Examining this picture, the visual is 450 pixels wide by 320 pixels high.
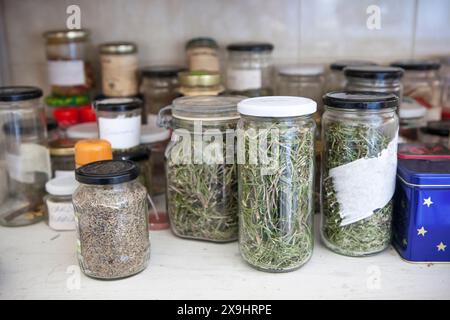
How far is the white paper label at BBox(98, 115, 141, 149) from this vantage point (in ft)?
3.24

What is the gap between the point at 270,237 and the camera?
0.79 m

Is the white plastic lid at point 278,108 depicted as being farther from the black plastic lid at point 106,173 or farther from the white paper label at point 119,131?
the white paper label at point 119,131

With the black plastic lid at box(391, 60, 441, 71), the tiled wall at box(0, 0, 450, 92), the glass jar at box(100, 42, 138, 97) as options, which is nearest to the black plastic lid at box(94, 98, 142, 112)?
the glass jar at box(100, 42, 138, 97)

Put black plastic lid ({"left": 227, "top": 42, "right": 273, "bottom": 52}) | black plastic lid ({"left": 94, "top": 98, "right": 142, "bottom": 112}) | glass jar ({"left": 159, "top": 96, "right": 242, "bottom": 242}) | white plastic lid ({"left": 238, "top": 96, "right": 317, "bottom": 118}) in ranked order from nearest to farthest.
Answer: white plastic lid ({"left": 238, "top": 96, "right": 317, "bottom": 118}), glass jar ({"left": 159, "top": 96, "right": 242, "bottom": 242}), black plastic lid ({"left": 94, "top": 98, "right": 142, "bottom": 112}), black plastic lid ({"left": 227, "top": 42, "right": 273, "bottom": 52})

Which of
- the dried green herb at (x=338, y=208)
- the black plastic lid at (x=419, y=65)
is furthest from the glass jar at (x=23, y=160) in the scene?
the black plastic lid at (x=419, y=65)

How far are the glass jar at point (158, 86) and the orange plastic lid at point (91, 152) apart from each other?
1.07ft

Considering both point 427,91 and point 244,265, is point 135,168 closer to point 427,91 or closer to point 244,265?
point 244,265

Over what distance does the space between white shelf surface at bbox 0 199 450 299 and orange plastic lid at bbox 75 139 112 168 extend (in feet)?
0.55

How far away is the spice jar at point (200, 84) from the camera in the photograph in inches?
40.9

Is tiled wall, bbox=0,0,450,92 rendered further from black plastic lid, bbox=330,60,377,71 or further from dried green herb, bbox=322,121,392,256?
dried green herb, bbox=322,121,392,256

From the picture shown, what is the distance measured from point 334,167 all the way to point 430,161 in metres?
0.18

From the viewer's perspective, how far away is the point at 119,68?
122 centimetres

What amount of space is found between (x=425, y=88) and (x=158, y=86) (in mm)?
666

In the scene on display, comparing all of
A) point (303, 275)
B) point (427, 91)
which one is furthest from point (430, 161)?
point (427, 91)
